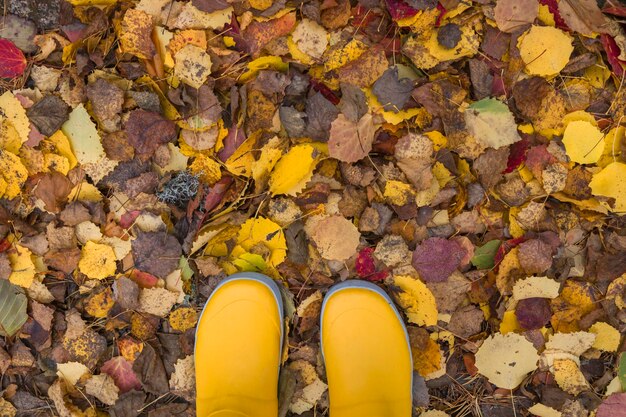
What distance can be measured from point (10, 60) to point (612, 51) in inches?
58.4

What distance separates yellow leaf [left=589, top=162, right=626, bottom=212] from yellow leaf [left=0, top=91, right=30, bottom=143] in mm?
1434

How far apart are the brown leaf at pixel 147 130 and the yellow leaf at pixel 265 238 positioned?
0.30 metres

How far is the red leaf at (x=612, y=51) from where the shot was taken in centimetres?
118

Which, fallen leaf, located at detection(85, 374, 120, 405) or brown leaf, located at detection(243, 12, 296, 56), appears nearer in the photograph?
brown leaf, located at detection(243, 12, 296, 56)

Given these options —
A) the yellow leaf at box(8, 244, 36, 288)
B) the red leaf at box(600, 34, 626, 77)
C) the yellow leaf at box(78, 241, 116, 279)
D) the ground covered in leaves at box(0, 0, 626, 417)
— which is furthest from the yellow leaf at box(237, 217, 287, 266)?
the red leaf at box(600, 34, 626, 77)

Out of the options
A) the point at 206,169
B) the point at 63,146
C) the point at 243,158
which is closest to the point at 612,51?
the point at 243,158

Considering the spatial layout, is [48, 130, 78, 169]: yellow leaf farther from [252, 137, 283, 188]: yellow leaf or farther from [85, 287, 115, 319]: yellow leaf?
[252, 137, 283, 188]: yellow leaf

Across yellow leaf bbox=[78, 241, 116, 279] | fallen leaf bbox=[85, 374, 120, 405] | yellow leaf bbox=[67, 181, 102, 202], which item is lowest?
fallen leaf bbox=[85, 374, 120, 405]

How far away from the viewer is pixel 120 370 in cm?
131

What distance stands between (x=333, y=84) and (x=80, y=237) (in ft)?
2.53

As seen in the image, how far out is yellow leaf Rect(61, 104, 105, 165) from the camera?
4.04ft

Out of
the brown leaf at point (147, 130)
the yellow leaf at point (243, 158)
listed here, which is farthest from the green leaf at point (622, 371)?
the brown leaf at point (147, 130)

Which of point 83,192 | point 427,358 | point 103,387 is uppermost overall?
point 83,192

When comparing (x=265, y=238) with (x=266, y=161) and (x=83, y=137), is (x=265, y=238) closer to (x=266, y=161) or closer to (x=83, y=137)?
(x=266, y=161)
